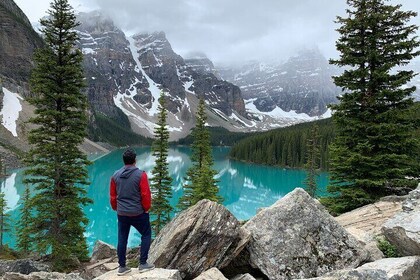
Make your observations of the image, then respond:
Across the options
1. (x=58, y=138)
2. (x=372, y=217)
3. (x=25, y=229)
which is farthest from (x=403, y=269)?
(x=25, y=229)

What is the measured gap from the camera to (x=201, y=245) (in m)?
8.73

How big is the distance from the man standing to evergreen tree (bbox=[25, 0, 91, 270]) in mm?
14202

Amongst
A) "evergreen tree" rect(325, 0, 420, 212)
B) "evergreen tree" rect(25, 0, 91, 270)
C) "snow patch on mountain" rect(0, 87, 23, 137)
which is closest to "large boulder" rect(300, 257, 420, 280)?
"evergreen tree" rect(325, 0, 420, 212)

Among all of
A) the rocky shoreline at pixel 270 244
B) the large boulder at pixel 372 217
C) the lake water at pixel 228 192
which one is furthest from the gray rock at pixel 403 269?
the lake water at pixel 228 192

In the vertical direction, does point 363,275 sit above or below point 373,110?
below

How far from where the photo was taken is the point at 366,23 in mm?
16594

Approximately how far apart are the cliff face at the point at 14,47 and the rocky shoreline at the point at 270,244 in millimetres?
197382

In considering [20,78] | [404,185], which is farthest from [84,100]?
[20,78]

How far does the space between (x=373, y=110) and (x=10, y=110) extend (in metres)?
164

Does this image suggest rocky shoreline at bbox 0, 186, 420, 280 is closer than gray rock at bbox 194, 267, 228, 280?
No

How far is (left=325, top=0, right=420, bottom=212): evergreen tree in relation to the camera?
1596 centimetres

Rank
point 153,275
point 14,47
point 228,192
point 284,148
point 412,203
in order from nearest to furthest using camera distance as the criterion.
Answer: point 153,275 < point 412,203 < point 228,192 < point 284,148 < point 14,47

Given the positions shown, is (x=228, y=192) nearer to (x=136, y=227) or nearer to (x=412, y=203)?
(x=412, y=203)

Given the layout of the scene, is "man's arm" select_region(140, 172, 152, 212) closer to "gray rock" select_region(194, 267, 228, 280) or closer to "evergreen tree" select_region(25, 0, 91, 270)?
"gray rock" select_region(194, 267, 228, 280)
